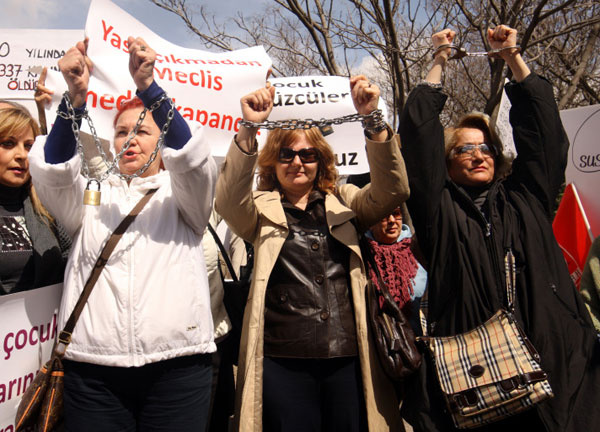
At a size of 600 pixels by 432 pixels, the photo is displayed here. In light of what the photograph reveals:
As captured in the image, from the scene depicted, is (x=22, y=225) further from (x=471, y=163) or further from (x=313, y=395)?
(x=471, y=163)

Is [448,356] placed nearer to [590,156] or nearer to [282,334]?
[282,334]

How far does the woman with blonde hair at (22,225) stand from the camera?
1756 mm

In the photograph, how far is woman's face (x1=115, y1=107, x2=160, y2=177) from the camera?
1908 millimetres

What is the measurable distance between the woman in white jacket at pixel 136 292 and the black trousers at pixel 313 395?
31 cm

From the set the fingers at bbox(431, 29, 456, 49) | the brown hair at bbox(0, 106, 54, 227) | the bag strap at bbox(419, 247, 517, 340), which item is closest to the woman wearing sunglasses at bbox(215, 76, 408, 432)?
the fingers at bbox(431, 29, 456, 49)

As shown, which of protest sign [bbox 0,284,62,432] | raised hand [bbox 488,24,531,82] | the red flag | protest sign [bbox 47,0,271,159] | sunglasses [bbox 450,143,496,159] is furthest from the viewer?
the red flag

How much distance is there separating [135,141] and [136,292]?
2.12ft

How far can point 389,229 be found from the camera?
2830 mm

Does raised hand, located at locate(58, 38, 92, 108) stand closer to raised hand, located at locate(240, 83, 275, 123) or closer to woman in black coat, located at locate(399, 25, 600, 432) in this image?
raised hand, located at locate(240, 83, 275, 123)

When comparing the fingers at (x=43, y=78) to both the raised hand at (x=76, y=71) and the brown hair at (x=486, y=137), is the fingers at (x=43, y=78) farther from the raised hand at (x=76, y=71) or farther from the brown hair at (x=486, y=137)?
the brown hair at (x=486, y=137)

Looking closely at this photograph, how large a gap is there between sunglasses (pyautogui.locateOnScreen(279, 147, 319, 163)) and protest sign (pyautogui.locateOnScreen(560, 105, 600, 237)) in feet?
6.83

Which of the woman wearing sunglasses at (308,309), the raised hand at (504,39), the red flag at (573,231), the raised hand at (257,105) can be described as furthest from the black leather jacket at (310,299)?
the red flag at (573,231)

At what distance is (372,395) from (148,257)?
106cm

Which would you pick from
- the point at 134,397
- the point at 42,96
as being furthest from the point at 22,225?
the point at 42,96
